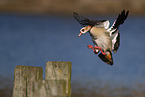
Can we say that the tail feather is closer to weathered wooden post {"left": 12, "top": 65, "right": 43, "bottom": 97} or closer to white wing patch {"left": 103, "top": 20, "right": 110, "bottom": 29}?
white wing patch {"left": 103, "top": 20, "right": 110, "bottom": 29}

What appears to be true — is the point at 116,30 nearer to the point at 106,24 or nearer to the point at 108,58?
the point at 106,24

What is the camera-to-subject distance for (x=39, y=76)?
127 inches

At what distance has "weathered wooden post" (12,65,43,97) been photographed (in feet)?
10.5

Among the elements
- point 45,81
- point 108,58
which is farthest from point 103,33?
point 45,81

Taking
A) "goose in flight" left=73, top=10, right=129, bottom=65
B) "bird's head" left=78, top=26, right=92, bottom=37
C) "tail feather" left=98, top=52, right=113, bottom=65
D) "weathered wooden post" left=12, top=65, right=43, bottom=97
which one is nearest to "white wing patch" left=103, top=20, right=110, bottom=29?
"goose in flight" left=73, top=10, right=129, bottom=65

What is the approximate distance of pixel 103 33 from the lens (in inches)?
136

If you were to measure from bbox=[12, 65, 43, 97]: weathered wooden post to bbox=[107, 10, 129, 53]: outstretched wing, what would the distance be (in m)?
1.22

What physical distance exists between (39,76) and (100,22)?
1.19 m

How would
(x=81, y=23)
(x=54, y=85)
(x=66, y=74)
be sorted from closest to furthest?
(x=54, y=85), (x=66, y=74), (x=81, y=23)

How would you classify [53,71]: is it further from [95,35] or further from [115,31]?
[115,31]

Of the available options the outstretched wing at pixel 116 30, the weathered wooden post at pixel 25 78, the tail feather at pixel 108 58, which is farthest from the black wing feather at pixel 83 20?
the weathered wooden post at pixel 25 78

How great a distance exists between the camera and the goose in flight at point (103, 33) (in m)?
3.38

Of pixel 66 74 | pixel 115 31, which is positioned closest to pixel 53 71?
pixel 66 74

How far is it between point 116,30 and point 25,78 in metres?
1.57
